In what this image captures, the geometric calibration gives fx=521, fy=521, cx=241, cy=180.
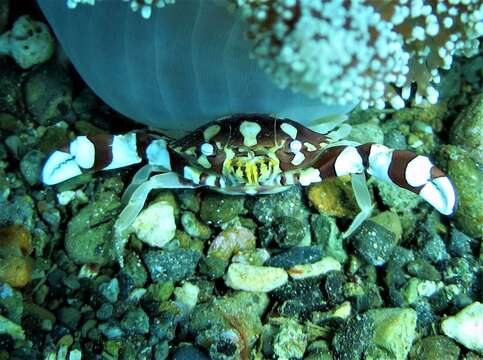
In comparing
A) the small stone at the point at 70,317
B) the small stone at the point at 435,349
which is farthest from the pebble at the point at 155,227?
the small stone at the point at 435,349

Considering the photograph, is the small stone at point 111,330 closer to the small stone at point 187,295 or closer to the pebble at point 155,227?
the small stone at point 187,295

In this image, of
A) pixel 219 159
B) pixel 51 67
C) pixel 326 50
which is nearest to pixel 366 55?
pixel 326 50

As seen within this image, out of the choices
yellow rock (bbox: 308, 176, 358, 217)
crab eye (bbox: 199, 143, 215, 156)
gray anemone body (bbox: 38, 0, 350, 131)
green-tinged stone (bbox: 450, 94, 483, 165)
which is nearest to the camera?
gray anemone body (bbox: 38, 0, 350, 131)

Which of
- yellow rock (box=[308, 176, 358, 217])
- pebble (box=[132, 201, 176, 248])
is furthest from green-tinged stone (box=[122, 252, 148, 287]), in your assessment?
yellow rock (box=[308, 176, 358, 217])

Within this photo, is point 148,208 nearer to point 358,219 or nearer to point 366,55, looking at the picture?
point 358,219

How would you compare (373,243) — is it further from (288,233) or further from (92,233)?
(92,233)

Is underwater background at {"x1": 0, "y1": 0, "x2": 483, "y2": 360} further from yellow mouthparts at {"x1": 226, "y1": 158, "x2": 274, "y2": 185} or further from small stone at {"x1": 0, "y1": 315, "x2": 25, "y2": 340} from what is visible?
yellow mouthparts at {"x1": 226, "y1": 158, "x2": 274, "y2": 185}
